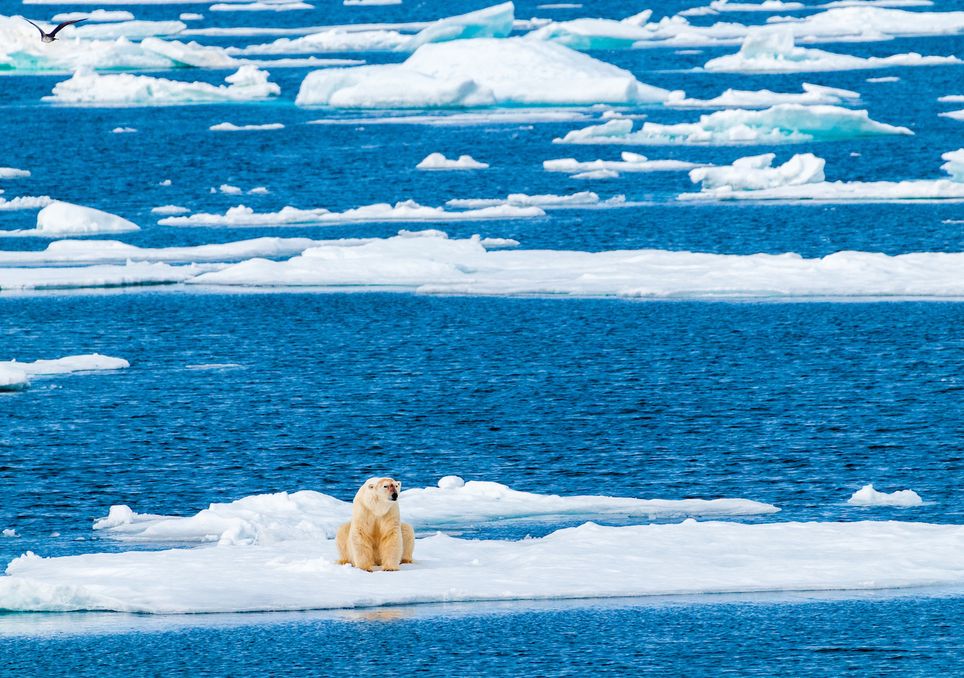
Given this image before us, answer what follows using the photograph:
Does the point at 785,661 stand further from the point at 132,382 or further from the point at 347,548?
the point at 132,382

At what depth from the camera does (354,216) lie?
4625cm

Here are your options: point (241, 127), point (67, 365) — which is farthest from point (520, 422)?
point (241, 127)

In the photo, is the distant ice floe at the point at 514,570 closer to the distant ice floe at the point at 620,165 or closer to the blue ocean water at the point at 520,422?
the blue ocean water at the point at 520,422

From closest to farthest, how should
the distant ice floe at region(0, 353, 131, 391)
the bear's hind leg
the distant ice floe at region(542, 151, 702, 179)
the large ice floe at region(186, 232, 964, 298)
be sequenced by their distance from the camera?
the bear's hind leg, the distant ice floe at region(0, 353, 131, 391), the large ice floe at region(186, 232, 964, 298), the distant ice floe at region(542, 151, 702, 179)

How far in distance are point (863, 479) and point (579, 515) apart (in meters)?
3.78

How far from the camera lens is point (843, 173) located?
5247 cm

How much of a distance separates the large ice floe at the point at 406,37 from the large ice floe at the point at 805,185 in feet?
74.1

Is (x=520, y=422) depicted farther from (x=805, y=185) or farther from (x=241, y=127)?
(x=241, y=127)

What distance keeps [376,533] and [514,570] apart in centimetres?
116

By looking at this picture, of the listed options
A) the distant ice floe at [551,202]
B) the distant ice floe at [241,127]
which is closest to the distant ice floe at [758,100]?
the distant ice floe at [241,127]

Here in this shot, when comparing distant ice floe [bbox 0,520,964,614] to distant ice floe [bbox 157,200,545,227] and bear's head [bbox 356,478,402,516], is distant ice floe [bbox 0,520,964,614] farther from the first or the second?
distant ice floe [bbox 157,200,545,227]

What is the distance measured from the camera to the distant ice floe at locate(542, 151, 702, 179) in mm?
53312

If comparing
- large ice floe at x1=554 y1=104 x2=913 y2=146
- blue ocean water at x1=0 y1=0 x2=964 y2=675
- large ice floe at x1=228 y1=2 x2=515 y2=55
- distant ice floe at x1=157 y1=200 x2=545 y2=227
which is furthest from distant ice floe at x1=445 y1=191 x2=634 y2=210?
large ice floe at x1=228 y1=2 x2=515 y2=55

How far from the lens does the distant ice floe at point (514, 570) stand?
555 inches
